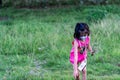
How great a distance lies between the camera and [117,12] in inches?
699

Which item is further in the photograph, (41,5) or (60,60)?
(41,5)

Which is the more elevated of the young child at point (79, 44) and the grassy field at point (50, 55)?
the young child at point (79, 44)

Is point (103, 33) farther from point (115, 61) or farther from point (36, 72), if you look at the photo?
point (36, 72)

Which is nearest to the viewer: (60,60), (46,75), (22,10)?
(46,75)

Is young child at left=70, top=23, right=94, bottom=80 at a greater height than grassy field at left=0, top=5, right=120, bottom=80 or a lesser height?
greater

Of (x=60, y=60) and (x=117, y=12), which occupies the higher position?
(x=60, y=60)

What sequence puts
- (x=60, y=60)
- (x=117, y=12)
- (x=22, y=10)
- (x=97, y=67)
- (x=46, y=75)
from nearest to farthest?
(x=46, y=75)
(x=97, y=67)
(x=60, y=60)
(x=117, y=12)
(x=22, y=10)

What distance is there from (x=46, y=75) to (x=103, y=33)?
352 cm

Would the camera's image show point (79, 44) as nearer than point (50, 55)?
Yes

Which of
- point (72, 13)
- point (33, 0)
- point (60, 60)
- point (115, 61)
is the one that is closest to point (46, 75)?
point (60, 60)

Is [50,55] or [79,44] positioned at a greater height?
[79,44]

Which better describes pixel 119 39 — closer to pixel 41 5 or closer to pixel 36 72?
pixel 36 72

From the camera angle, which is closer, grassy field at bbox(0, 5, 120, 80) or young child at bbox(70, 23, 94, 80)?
young child at bbox(70, 23, 94, 80)

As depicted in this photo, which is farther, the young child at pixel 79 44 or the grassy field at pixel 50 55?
the grassy field at pixel 50 55
